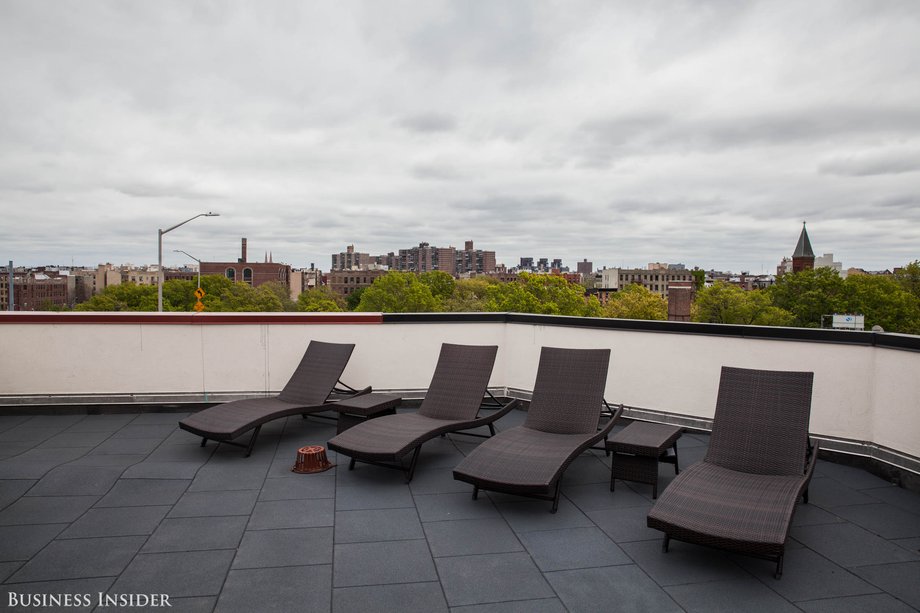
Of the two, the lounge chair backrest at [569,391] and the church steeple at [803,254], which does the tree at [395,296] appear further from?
the church steeple at [803,254]

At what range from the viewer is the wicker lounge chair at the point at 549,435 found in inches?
147

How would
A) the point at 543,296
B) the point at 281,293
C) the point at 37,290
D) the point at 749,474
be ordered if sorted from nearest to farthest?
1. the point at 749,474
2. the point at 543,296
3. the point at 281,293
4. the point at 37,290

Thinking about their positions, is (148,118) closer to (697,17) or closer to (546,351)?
(697,17)

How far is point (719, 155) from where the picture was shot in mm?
71125

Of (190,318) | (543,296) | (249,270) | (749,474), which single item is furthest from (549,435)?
(249,270)

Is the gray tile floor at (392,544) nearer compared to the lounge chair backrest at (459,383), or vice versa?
the gray tile floor at (392,544)

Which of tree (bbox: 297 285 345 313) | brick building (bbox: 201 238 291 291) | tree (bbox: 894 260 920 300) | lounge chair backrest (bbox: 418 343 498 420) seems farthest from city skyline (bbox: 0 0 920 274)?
brick building (bbox: 201 238 291 291)

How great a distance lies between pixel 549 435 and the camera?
15.5ft

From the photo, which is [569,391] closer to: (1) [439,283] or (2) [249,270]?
(1) [439,283]

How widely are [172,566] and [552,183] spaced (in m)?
87.3

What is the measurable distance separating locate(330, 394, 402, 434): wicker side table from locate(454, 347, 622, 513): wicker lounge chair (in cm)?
140

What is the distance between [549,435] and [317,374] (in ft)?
8.74

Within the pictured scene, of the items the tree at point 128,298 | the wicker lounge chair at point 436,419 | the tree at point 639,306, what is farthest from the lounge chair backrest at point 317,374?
the tree at point 128,298

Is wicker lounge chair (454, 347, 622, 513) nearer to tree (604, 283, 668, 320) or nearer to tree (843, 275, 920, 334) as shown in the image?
tree (604, 283, 668, 320)
